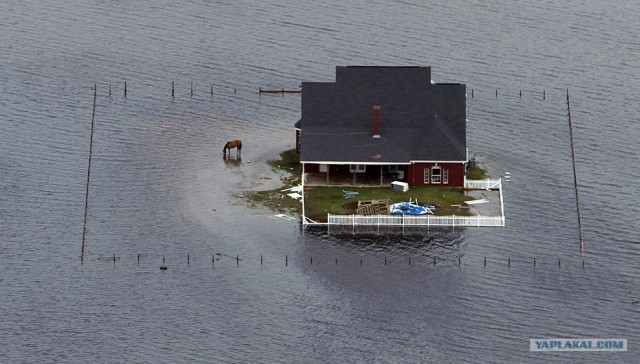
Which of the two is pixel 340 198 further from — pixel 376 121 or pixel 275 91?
pixel 275 91

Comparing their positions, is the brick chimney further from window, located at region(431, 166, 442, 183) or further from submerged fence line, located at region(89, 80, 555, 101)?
submerged fence line, located at region(89, 80, 555, 101)

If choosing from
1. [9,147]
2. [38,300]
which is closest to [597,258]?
→ [38,300]

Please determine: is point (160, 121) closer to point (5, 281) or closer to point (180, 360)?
point (5, 281)

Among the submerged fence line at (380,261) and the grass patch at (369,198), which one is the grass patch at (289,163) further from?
the submerged fence line at (380,261)

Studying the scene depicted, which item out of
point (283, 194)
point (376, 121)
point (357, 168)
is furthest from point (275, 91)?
point (283, 194)

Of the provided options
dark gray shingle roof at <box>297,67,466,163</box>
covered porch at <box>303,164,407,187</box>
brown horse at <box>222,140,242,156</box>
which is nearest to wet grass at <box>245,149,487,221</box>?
covered porch at <box>303,164,407,187</box>

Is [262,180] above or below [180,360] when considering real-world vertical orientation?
above
